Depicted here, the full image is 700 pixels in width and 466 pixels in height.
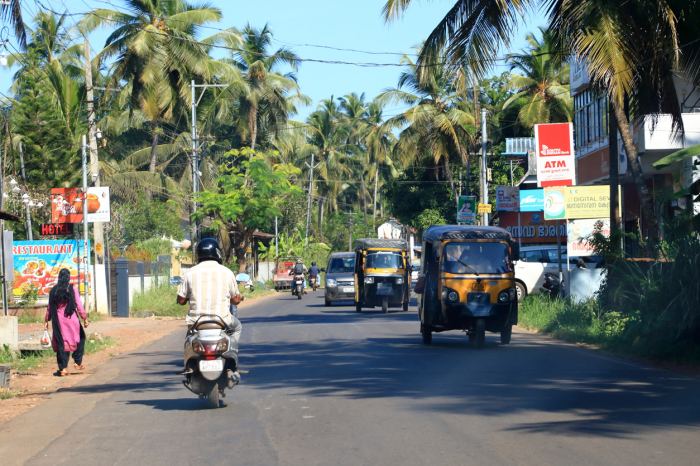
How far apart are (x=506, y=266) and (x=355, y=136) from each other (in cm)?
6034

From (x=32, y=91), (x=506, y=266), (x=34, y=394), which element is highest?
(x=32, y=91)

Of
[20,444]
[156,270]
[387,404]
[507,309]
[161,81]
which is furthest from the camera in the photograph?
[161,81]

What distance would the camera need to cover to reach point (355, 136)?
7400cm

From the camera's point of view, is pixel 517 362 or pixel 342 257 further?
pixel 342 257

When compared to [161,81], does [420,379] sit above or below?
below

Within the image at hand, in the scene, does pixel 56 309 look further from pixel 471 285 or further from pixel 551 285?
pixel 551 285

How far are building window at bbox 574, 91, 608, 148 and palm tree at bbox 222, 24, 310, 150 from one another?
21.5 m

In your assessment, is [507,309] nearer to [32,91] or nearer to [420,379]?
[420,379]

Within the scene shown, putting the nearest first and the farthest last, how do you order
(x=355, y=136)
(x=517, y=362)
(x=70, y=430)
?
(x=70, y=430) < (x=517, y=362) < (x=355, y=136)

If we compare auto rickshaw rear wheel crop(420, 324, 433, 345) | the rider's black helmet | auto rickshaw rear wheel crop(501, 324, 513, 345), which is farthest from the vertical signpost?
the rider's black helmet

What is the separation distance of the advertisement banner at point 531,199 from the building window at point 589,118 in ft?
8.48

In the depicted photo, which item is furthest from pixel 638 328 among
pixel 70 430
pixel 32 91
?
pixel 32 91

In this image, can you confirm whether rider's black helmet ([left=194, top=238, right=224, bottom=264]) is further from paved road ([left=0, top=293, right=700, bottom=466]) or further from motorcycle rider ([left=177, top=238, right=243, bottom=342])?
paved road ([left=0, top=293, right=700, bottom=466])

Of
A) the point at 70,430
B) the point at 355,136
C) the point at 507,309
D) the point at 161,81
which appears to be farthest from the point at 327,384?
the point at 355,136
